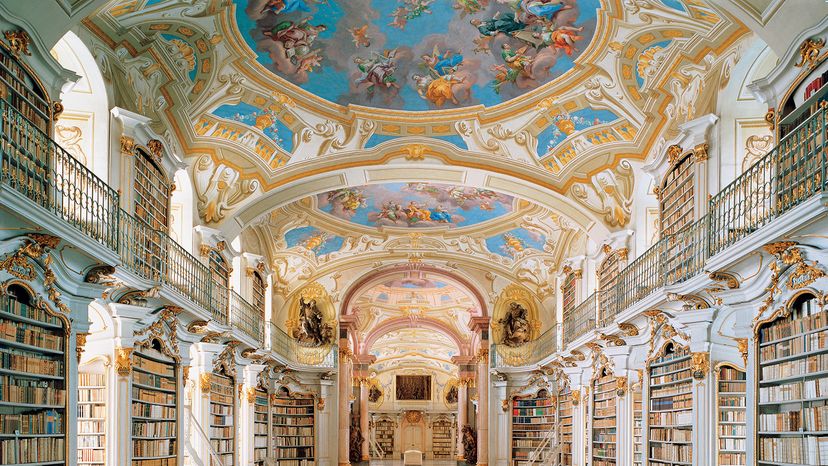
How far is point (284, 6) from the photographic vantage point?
12875 millimetres

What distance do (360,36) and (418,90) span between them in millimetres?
2140

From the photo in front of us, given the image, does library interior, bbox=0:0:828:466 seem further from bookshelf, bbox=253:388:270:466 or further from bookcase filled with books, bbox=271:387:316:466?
bookcase filled with books, bbox=271:387:316:466

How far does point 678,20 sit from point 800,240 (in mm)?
4589

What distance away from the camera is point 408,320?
35938mm

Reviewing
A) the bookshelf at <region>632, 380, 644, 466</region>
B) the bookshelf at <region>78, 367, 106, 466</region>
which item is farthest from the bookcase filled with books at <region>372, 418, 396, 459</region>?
the bookshelf at <region>78, 367, 106, 466</region>

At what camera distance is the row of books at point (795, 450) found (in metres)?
8.16

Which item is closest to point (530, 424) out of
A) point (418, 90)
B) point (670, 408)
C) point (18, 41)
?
point (670, 408)

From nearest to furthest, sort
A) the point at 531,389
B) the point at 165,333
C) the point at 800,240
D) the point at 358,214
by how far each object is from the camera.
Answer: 1. the point at 800,240
2. the point at 165,333
3. the point at 358,214
4. the point at 531,389

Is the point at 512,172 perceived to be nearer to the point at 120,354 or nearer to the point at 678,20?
the point at 678,20

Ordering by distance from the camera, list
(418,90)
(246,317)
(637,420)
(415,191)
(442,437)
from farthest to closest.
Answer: (442,437) < (415,191) < (246,317) < (418,90) < (637,420)

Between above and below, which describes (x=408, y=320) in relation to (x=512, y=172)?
below

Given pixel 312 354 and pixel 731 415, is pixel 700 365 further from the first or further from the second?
pixel 312 354

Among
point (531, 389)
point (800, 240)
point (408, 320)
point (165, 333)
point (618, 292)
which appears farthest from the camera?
point (408, 320)

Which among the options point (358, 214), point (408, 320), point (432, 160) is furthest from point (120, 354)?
point (408, 320)
